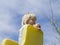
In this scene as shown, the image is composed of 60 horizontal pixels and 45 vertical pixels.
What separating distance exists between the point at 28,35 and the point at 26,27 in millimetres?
170

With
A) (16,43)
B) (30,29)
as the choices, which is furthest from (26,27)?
(16,43)

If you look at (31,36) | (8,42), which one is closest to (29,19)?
(31,36)

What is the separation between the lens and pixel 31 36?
16.0 feet

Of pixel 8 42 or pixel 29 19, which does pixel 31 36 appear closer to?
pixel 29 19

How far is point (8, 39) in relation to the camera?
5539 mm

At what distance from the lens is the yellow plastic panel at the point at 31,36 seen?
486 cm

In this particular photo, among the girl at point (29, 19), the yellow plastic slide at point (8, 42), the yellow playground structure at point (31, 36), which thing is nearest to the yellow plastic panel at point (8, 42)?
the yellow plastic slide at point (8, 42)

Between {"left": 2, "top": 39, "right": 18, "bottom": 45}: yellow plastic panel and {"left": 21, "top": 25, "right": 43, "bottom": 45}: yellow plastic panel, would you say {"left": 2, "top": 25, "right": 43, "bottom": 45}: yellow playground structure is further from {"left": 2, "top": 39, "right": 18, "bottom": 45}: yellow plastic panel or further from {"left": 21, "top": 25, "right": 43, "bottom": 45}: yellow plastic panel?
{"left": 2, "top": 39, "right": 18, "bottom": 45}: yellow plastic panel

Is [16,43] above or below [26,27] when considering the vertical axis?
below

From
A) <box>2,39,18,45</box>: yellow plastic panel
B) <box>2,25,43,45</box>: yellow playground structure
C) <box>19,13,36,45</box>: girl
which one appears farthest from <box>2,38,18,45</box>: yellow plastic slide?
<box>2,25,43,45</box>: yellow playground structure

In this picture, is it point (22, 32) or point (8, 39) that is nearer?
point (22, 32)

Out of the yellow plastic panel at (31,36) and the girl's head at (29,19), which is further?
the girl's head at (29,19)

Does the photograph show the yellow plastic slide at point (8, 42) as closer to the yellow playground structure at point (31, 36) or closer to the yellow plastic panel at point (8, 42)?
the yellow plastic panel at point (8, 42)

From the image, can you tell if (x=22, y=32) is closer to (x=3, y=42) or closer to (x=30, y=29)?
(x=30, y=29)
